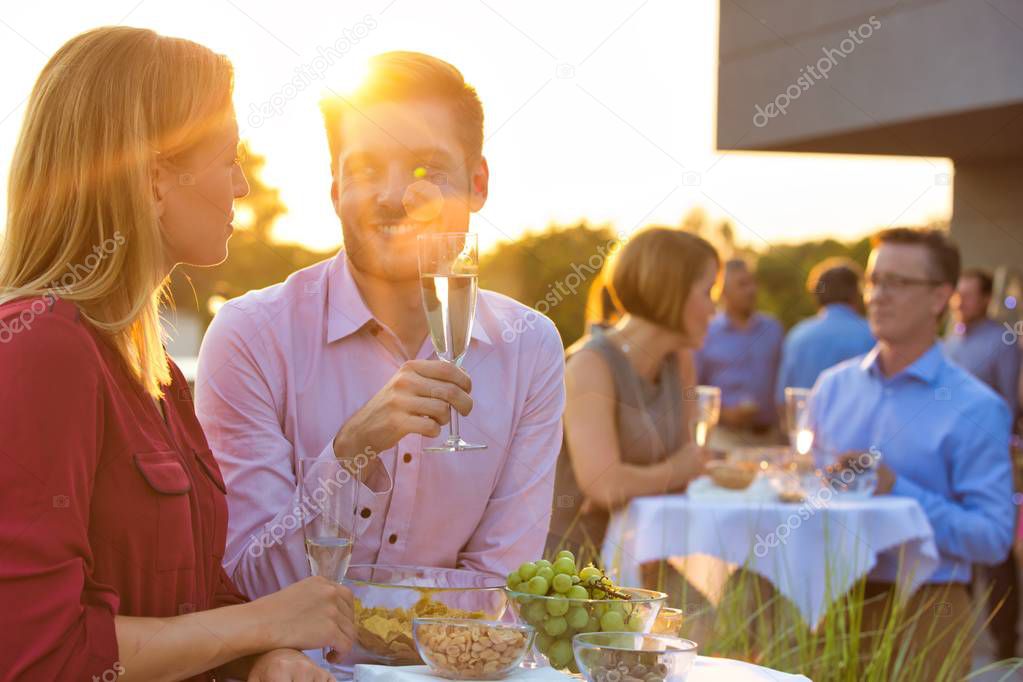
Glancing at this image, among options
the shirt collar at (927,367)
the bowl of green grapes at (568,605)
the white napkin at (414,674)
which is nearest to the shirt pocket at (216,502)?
the white napkin at (414,674)

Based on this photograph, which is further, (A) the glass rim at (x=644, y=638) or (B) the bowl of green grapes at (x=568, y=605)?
(B) the bowl of green grapes at (x=568, y=605)

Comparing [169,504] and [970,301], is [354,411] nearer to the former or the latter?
[169,504]

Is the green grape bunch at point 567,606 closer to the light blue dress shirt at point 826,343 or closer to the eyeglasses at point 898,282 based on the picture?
the eyeglasses at point 898,282

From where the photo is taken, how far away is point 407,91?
250 cm

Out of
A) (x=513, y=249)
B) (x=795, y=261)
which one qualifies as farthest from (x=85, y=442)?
(x=795, y=261)

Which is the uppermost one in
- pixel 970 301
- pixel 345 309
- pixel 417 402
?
pixel 970 301

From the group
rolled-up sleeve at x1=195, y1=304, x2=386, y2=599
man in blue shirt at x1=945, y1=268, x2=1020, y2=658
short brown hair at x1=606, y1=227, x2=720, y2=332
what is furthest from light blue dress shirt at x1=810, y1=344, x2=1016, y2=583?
rolled-up sleeve at x1=195, y1=304, x2=386, y2=599

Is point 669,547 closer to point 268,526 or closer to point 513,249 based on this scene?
point 268,526

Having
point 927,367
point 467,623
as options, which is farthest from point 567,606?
point 927,367

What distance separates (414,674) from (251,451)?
2.40ft

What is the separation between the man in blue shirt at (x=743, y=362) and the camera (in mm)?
9281

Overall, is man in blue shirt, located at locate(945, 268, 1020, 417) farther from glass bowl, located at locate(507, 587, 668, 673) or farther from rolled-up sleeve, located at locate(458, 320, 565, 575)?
glass bowl, located at locate(507, 587, 668, 673)

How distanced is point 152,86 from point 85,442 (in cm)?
56

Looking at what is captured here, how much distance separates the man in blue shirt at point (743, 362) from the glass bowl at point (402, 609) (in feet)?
24.2
